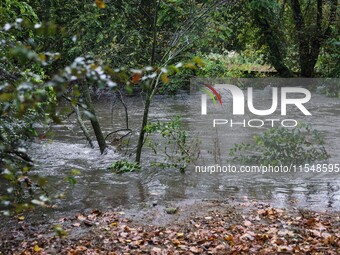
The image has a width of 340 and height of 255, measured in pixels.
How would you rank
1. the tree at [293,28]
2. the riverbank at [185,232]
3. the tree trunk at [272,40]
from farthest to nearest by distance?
the tree trunk at [272,40], the tree at [293,28], the riverbank at [185,232]

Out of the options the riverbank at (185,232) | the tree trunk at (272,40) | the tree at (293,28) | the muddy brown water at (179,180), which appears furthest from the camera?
the tree trunk at (272,40)

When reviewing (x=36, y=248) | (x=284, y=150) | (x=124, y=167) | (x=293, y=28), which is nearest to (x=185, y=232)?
(x=36, y=248)

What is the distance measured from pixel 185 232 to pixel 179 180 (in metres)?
2.97

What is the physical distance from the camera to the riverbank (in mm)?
5422

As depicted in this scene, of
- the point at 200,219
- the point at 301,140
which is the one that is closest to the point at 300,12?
the point at 301,140

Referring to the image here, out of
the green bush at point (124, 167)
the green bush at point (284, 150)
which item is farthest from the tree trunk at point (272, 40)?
the green bush at point (124, 167)

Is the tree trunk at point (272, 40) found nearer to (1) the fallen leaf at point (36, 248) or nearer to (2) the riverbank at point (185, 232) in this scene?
(2) the riverbank at point (185, 232)

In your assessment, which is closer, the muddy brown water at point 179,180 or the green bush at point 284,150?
the muddy brown water at point 179,180

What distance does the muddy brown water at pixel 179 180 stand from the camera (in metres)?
7.79

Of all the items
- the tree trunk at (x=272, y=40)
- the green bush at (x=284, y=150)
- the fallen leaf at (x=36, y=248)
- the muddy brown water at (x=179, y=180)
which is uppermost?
the tree trunk at (x=272, y=40)

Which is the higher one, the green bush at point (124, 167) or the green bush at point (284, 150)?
the green bush at point (284, 150)

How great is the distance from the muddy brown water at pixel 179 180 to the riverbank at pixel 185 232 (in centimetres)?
65

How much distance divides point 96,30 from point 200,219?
6.21 meters

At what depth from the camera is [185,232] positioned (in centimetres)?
600
